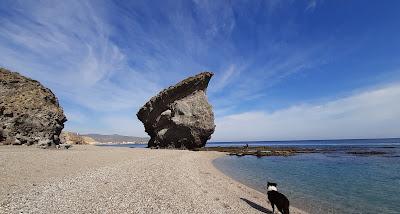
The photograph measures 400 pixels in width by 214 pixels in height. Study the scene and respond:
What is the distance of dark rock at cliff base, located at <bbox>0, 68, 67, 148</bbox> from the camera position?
113 ft

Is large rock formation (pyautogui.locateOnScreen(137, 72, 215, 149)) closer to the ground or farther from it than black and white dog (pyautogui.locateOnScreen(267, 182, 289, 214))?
farther from it

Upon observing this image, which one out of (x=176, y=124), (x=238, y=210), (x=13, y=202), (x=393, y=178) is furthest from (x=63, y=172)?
(x=176, y=124)

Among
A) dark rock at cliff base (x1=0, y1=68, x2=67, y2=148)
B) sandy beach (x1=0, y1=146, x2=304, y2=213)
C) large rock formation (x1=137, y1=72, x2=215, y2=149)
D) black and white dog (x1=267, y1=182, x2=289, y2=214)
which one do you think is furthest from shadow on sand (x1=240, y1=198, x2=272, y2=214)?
large rock formation (x1=137, y1=72, x2=215, y2=149)

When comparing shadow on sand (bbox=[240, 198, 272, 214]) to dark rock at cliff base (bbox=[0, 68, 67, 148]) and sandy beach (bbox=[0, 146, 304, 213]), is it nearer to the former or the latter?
sandy beach (bbox=[0, 146, 304, 213])

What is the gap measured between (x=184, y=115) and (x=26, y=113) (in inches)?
1168

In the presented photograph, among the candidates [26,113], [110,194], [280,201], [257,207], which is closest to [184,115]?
[26,113]

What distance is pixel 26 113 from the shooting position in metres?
35.9

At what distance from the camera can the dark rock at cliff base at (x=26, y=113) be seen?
34.4 meters

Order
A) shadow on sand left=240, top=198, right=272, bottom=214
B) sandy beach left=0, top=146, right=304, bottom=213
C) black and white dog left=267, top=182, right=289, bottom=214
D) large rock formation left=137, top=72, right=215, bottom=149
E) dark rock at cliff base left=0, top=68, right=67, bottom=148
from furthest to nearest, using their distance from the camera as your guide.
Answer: large rock formation left=137, top=72, right=215, bottom=149, dark rock at cliff base left=0, top=68, right=67, bottom=148, shadow on sand left=240, top=198, right=272, bottom=214, black and white dog left=267, top=182, right=289, bottom=214, sandy beach left=0, top=146, right=304, bottom=213

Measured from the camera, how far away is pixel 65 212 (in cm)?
883

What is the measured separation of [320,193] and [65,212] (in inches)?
549

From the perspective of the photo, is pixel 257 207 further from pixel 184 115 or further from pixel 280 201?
pixel 184 115

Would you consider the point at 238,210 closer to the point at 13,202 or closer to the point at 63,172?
the point at 13,202

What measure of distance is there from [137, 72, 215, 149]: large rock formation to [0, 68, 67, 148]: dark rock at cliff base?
929 inches
